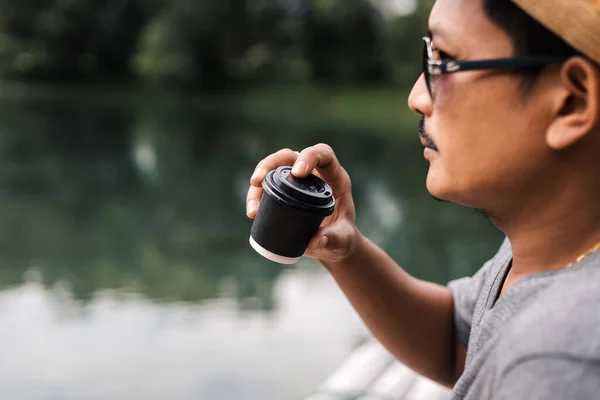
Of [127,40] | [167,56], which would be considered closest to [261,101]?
[167,56]

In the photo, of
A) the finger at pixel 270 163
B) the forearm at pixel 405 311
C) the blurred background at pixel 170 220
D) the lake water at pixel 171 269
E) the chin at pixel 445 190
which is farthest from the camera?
the blurred background at pixel 170 220

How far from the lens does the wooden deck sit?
3.09 m

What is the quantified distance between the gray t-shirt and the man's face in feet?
0.41

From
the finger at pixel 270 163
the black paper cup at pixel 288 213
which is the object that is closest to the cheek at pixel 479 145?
the black paper cup at pixel 288 213

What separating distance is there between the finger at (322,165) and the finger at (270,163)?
0.17 ft

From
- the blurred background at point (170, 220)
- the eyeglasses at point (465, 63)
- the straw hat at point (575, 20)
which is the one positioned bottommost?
the blurred background at point (170, 220)

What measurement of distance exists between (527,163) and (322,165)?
0.48 metres

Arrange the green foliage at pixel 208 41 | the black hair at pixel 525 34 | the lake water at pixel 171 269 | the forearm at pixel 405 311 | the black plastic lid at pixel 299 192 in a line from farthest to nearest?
the green foliage at pixel 208 41 < the lake water at pixel 171 269 < the forearm at pixel 405 311 < the black plastic lid at pixel 299 192 < the black hair at pixel 525 34

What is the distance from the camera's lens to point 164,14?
2420cm

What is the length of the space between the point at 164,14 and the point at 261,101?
5003 millimetres

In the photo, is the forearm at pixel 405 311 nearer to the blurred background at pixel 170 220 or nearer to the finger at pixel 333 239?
the finger at pixel 333 239

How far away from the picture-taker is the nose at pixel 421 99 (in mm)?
1035

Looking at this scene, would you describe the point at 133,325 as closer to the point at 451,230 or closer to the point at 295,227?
the point at 451,230

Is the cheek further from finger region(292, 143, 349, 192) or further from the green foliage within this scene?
the green foliage
